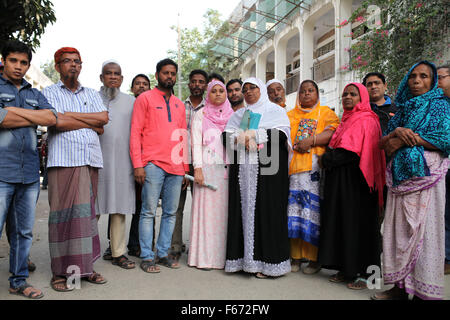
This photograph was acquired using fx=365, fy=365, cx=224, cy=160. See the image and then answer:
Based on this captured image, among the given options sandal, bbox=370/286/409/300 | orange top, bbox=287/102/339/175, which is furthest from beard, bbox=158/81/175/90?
sandal, bbox=370/286/409/300

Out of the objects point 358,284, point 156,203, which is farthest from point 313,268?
point 156,203

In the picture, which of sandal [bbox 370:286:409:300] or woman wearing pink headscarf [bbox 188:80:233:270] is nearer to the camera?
sandal [bbox 370:286:409:300]

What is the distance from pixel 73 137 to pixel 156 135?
2.82 ft

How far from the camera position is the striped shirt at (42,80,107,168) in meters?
3.14

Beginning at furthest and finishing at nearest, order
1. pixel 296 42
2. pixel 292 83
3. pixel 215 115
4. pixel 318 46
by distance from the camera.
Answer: pixel 296 42 → pixel 292 83 → pixel 318 46 → pixel 215 115

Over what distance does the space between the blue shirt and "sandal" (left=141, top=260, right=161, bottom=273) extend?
4.45 feet

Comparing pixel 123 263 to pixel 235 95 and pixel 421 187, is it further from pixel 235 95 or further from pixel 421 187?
pixel 421 187

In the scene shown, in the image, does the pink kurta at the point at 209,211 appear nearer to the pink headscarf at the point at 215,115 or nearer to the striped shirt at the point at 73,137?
the pink headscarf at the point at 215,115

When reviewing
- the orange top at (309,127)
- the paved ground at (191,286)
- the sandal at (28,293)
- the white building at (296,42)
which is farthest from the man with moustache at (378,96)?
the white building at (296,42)

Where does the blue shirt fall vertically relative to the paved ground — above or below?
above

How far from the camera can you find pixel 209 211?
3.90 metres

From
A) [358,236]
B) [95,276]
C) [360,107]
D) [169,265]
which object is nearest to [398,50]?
[360,107]

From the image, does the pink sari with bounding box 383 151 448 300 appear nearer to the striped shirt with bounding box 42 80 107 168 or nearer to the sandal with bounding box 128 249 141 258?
the striped shirt with bounding box 42 80 107 168

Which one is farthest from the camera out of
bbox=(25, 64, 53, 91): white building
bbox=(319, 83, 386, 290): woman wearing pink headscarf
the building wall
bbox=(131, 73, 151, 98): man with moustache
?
bbox=(25, 64, 53, 91): white building
